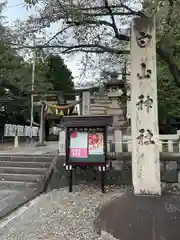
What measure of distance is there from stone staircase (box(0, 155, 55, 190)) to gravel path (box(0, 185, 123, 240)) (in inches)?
38.9

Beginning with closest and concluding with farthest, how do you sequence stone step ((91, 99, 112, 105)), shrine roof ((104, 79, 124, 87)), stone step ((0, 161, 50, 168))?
1. stone step ((0, 161, 50, 168))
2. shrine roof ((104, 79, 124, 87))
3. stone step ((91, 99, 112, 105))

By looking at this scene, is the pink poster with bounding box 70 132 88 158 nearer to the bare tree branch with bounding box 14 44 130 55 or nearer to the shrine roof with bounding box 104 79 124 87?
the bare tree branch with bounding box 14 44 130 55

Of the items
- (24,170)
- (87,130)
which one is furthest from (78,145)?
(24,170)

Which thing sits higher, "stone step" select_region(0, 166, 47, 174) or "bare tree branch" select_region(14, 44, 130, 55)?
"bare tree branch" select_region(14, 44, 130, 55)

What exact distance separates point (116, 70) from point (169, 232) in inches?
334

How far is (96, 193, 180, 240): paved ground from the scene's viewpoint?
427 centimetres

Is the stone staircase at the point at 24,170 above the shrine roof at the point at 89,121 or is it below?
below

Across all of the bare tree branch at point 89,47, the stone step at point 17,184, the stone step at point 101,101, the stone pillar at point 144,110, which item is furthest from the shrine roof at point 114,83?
the stone pillar at point 144,110

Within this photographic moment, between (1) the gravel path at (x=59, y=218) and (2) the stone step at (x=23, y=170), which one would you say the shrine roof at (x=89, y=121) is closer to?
(1) the gravel path at (x=59, y=218)

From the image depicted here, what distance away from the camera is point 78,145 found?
23.6 feet

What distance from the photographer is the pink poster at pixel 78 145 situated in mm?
7152

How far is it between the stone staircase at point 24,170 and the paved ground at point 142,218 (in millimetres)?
3125

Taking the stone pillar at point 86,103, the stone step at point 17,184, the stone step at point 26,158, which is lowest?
the stone step at point 17,184

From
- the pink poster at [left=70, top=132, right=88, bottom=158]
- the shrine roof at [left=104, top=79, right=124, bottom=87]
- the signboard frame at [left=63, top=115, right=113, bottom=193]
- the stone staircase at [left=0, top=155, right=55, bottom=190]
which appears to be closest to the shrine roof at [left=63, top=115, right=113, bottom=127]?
the signboard frame at [left=63, top=115, right=113, bottom=193]
